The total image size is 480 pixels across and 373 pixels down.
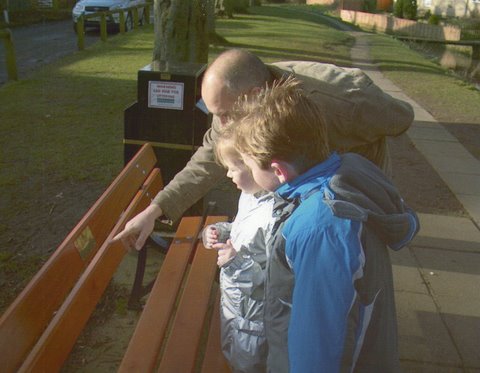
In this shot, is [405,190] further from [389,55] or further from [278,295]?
[389,55]

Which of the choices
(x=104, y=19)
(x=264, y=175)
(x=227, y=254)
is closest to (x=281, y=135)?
(x=264, y=175)

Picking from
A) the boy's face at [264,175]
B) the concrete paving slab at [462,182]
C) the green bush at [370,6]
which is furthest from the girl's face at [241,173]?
the green bush at [370,6]

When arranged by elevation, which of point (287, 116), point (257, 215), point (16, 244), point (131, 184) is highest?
point (287, 116)

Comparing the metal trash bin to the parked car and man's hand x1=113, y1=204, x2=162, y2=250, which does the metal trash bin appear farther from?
the parked car

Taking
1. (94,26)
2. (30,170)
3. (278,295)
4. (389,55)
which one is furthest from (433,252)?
(94,26)

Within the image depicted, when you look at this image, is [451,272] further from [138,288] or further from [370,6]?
[370,6]

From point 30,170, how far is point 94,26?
621 inches

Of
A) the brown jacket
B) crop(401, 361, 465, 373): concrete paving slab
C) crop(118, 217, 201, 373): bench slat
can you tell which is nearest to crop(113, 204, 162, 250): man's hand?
the brown jacket

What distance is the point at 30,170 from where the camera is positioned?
596cm

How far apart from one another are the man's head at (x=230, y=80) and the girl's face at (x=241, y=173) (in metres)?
0.37

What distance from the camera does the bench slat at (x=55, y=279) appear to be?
1.76m

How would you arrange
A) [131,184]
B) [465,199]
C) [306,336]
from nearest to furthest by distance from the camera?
[306,336], [131,184], [465,199]

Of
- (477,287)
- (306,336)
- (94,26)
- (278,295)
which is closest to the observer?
(306,336)

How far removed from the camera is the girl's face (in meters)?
2.02
